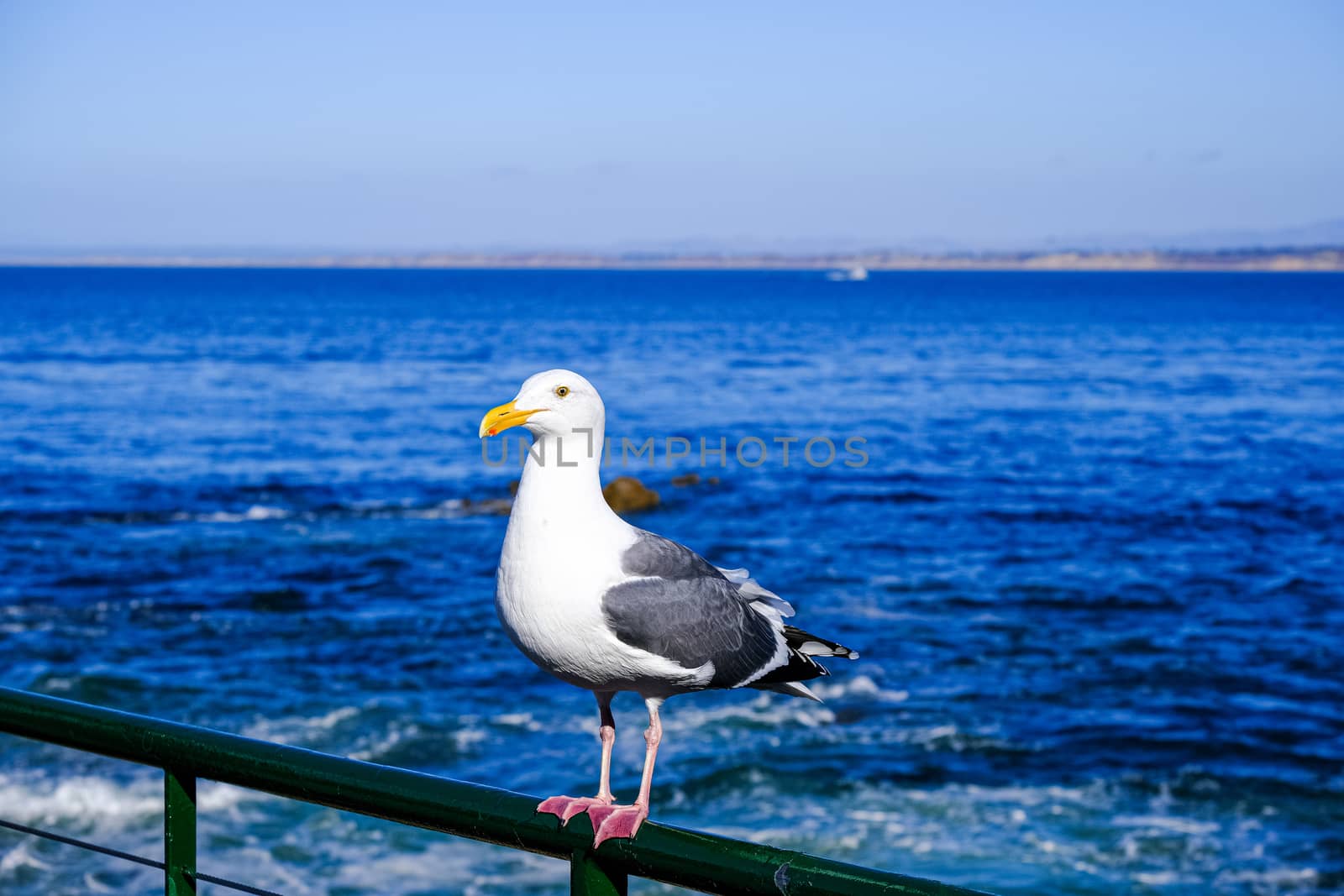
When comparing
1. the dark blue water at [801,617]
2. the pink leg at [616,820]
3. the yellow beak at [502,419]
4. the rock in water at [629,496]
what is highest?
the yellow beak at [502,419]

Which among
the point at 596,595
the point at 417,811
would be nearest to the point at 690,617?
the point at 596,595

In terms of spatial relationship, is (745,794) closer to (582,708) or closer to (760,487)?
(582,708)

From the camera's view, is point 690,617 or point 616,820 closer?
point 616,820

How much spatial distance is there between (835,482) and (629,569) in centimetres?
3071

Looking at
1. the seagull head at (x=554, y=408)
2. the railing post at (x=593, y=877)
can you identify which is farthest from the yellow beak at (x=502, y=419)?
the railing post at (x=593, y=877)

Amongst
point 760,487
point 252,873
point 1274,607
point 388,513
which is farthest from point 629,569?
point 760,487

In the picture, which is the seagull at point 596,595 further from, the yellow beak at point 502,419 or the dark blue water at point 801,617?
the dark blue water at point 801,617

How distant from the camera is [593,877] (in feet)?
7.37

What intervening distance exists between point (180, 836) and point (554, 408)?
44.0 inches

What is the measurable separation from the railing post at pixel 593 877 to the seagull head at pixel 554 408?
2.67 feet

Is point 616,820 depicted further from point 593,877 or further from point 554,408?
point 554,408

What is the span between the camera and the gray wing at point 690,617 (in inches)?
99.2

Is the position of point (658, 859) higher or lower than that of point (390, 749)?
Result: higher

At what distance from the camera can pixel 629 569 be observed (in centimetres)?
255
